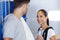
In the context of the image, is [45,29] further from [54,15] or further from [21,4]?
[21,4]

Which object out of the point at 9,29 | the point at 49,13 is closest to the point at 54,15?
the point at 49,13

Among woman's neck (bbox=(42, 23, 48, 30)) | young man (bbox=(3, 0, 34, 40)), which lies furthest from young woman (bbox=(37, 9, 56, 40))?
young man (bbox=(3, 0, 34, 40))

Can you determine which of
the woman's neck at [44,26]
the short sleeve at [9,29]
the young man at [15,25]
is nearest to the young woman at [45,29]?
the woman's neck at [44,26]

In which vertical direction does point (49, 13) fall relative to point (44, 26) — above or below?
above

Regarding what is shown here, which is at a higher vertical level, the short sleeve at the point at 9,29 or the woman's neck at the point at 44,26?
the short sleeve at the point at 9,29

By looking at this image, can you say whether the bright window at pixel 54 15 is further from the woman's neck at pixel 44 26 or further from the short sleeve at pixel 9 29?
the short sleeve at pixel 9 29

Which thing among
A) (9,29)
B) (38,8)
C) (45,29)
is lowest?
(45,29)

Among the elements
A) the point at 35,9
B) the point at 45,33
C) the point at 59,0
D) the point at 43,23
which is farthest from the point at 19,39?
the point at 59,0

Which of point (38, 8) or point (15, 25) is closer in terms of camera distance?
point (15, 25)

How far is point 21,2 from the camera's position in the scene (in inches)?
42.2

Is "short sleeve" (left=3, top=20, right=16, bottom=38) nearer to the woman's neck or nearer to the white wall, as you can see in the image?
the woman's neck

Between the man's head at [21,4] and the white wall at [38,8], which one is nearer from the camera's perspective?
the man's head at [21,4]

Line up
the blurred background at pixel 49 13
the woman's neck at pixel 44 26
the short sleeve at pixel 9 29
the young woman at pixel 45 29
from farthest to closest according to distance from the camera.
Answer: the blurred background at pixel 49 13, the woman's neck at pixel 44 26, the young woman at pixel 45 29, the short sleeve at pixel 9 29

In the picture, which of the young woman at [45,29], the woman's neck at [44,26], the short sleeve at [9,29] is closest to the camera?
the short sleeve at [9,29]
